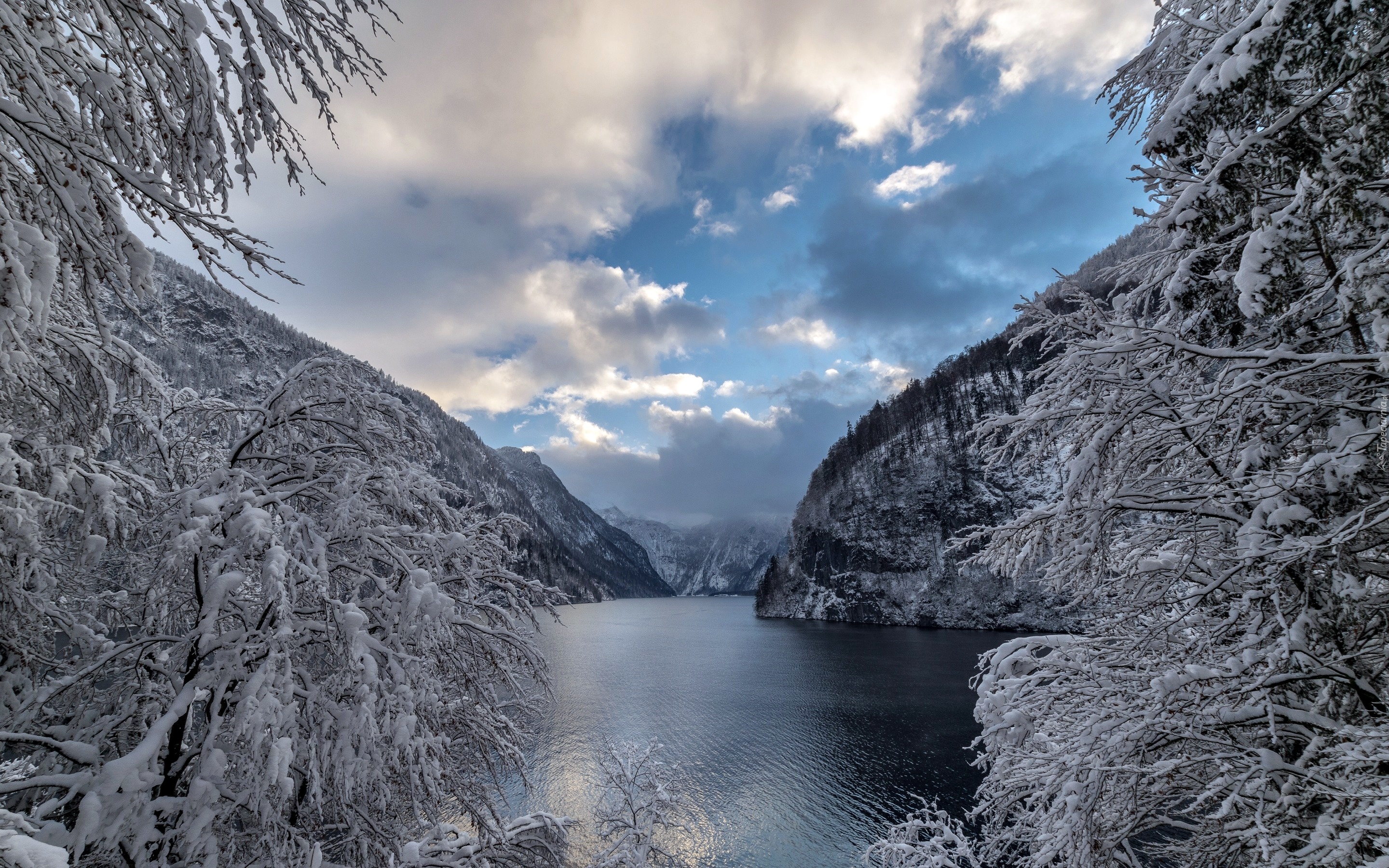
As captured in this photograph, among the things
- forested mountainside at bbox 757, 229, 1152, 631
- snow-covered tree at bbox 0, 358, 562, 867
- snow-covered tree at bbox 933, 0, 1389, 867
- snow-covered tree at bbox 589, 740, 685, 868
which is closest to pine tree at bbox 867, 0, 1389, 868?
snow-covered tree at bbox 933, 0, 1389, 867

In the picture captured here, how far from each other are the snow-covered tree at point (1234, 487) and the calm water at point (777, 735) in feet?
15.8

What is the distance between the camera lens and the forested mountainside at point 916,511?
263 ft

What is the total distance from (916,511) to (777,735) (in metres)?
69.4

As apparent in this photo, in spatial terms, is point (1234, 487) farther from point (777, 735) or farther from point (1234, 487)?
point (777, 735)

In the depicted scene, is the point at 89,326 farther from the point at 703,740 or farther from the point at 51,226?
the point at 703,740

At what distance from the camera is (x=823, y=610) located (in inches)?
3947

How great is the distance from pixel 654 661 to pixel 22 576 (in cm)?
6217

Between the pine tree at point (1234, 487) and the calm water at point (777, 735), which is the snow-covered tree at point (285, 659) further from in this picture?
the pine tree at point (1234, 487)

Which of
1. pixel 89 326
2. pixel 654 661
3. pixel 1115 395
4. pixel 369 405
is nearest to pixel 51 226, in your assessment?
pixel 369 405

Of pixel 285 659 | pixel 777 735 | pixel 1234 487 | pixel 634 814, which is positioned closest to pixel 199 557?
pixel 285 659

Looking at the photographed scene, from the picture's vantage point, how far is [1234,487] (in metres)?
4.03

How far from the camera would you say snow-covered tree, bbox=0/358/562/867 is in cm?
337

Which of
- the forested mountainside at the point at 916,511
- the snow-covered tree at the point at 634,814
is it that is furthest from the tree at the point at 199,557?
the forested mountainside at the point at 916,511

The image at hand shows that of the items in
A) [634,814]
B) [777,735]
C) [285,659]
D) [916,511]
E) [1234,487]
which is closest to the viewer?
[285,659]
